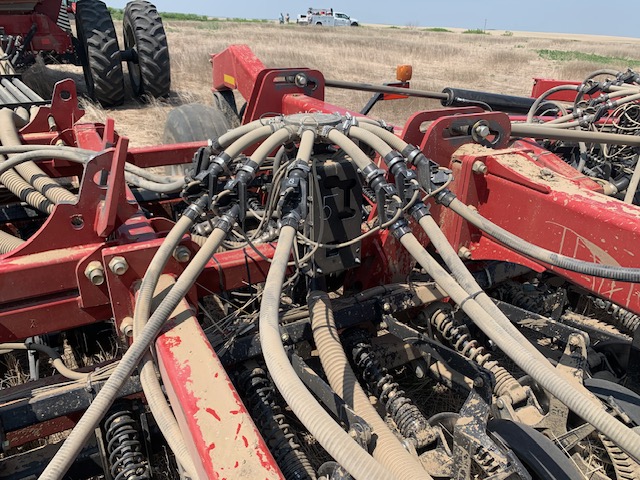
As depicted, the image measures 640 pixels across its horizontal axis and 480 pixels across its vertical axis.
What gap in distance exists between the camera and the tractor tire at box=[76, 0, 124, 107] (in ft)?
24.6

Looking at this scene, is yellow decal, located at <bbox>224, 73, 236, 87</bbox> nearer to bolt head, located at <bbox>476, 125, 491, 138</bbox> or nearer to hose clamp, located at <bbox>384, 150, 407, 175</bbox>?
bolt head, located at <bbox>476, 125, 491, 138</bbox>

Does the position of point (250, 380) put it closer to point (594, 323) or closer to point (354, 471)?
point (354, 471)

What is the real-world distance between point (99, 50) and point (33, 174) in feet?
18.0

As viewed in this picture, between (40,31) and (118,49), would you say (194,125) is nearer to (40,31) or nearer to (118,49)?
(118,49)

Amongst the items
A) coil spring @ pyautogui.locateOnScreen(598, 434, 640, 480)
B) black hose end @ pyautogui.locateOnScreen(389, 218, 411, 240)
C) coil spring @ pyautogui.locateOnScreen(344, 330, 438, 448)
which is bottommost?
coil spring @ pyautogui.locateOnScreen(598, 434, 640, 480)

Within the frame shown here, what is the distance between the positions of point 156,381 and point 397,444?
739 millimetres

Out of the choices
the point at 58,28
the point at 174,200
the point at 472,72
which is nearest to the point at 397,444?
the point at 174,200

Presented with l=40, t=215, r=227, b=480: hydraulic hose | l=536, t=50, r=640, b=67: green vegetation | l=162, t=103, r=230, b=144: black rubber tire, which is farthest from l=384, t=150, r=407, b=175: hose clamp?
l=536, t=50, r=640, b=67: green vegetation

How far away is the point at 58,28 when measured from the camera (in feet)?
24.0

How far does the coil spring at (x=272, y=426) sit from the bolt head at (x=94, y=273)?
2.15 feet

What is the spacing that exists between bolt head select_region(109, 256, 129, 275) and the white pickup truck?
51.6 m

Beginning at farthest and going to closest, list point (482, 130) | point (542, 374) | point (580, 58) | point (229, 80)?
point (580, 58) → point (229, 80) → point (482, 130) → point (542, 374)

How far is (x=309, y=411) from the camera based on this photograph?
119 centimetres

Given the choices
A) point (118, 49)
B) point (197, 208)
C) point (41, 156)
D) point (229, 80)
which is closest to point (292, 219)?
point (197, 208)
